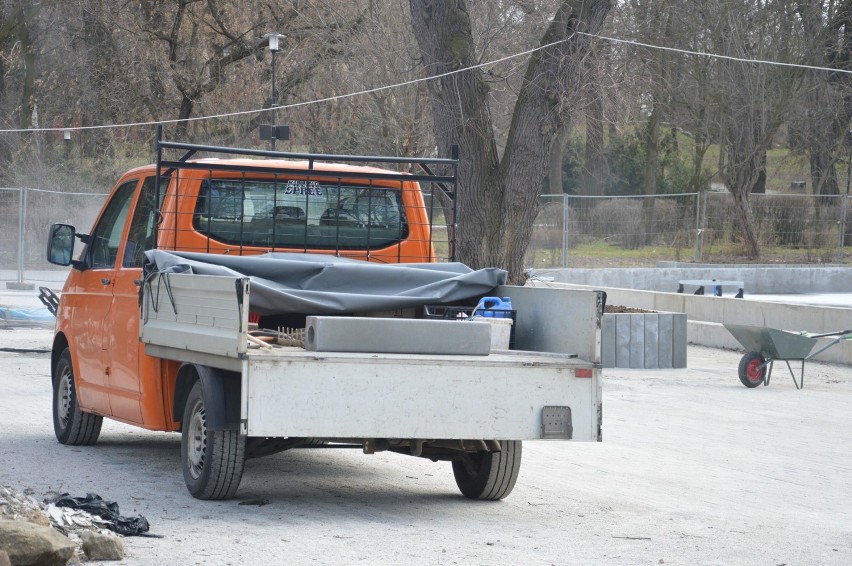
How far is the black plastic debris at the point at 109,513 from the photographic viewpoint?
617cm

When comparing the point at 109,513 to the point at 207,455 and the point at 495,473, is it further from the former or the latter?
the point at 495,473

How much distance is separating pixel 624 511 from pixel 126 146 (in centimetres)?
3301

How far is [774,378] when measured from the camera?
647 inches

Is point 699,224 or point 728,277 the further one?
point 699,224

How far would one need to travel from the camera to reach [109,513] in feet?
20.7

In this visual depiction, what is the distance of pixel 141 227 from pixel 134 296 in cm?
70

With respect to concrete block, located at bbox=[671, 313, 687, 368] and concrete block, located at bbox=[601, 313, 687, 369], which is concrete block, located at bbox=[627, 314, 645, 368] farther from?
concrete block, located at bbox=[671, 313, 687, 368]

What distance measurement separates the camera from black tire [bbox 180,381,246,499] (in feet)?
22.8

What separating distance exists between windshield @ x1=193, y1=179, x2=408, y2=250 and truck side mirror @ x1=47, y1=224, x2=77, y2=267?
3.99 ft

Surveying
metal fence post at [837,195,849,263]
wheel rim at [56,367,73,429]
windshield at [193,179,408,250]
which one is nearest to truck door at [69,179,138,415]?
wheel rim at [56,367,73,429]

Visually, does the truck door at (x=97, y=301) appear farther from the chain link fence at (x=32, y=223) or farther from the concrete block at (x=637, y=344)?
the chain link fence at (x=32, y=223)

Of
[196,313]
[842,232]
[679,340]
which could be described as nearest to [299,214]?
[196,313]

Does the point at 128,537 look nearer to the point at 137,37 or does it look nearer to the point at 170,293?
the point at 170,293

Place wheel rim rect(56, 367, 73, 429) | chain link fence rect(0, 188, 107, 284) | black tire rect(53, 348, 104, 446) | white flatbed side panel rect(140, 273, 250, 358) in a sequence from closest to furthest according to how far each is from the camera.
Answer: white flatbed side panel rect(140, 273, 250, 358), black tire rect(53, 348, 104, 446), wheel rim rect(56, 367, 73, 429), chain link fence rect(0, 188, 107, 284)
